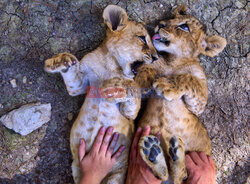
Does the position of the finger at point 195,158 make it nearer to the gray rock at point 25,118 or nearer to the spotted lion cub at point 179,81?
the spotted lion cub at point 179,81

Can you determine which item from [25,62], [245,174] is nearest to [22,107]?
[25,62]

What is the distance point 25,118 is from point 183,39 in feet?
7.34

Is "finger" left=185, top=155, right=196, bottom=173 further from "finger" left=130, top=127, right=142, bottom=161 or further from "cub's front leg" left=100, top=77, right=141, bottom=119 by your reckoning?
"cub's front leg" left=100, top=77, right=141, bottom=119

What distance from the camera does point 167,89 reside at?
7.91ft

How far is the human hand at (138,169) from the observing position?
257 centimetres

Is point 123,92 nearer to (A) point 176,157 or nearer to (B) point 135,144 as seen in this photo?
(B) point 135,144

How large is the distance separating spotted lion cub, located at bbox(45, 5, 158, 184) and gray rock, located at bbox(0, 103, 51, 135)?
1.99 ft

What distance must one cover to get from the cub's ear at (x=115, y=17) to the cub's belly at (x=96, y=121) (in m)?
0.86

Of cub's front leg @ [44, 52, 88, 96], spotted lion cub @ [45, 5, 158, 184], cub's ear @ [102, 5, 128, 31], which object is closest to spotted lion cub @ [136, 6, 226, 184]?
spotted lion cub @ [45, 5, 158, 184]

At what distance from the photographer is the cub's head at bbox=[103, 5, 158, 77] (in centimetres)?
254

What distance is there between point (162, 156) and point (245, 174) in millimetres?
1734

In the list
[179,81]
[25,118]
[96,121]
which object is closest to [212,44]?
[179,81]

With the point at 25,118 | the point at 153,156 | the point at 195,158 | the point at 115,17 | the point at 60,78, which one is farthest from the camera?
the point at 60,78

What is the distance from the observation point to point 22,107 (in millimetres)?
3021
